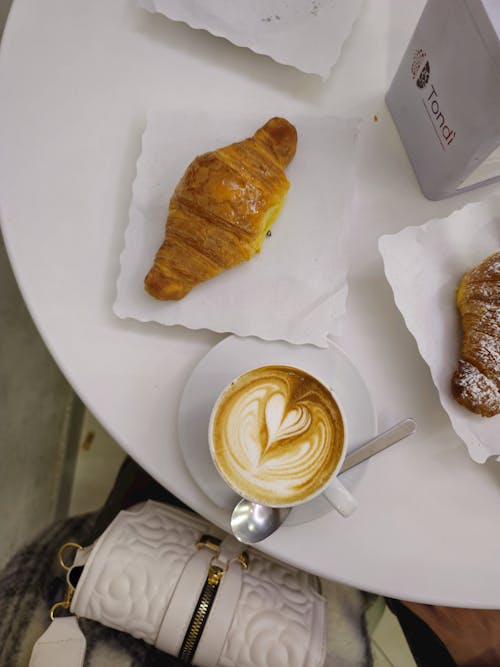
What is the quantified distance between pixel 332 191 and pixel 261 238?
5.6 inches

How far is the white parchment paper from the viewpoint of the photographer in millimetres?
902

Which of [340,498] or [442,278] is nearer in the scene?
[340,498]

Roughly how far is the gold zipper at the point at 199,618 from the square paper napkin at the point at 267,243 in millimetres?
388

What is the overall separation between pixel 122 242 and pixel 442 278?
49 cm

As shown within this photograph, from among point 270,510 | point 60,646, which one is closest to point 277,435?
point 270,510

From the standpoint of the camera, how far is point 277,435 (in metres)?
0.70

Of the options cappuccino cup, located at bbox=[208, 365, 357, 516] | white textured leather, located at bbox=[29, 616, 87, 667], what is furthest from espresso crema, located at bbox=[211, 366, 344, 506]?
white textured leather, located at bbox=[29, 616, 87, 667]

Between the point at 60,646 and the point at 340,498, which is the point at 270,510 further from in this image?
the point at 60,646

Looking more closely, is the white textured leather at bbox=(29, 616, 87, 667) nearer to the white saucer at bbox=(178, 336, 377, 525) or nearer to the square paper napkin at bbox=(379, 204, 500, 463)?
the white saucer at bbox=(178, 336, 377, 525)

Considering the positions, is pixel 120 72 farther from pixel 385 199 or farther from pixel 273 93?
pixel 385 199

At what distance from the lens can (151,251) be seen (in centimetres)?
83

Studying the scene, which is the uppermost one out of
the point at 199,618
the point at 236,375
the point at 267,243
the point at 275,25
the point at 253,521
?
the point at 275,25

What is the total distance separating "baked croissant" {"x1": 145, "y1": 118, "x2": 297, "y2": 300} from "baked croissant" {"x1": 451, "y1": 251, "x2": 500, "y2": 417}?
1.06 ft

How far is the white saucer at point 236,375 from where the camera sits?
2.45ft
